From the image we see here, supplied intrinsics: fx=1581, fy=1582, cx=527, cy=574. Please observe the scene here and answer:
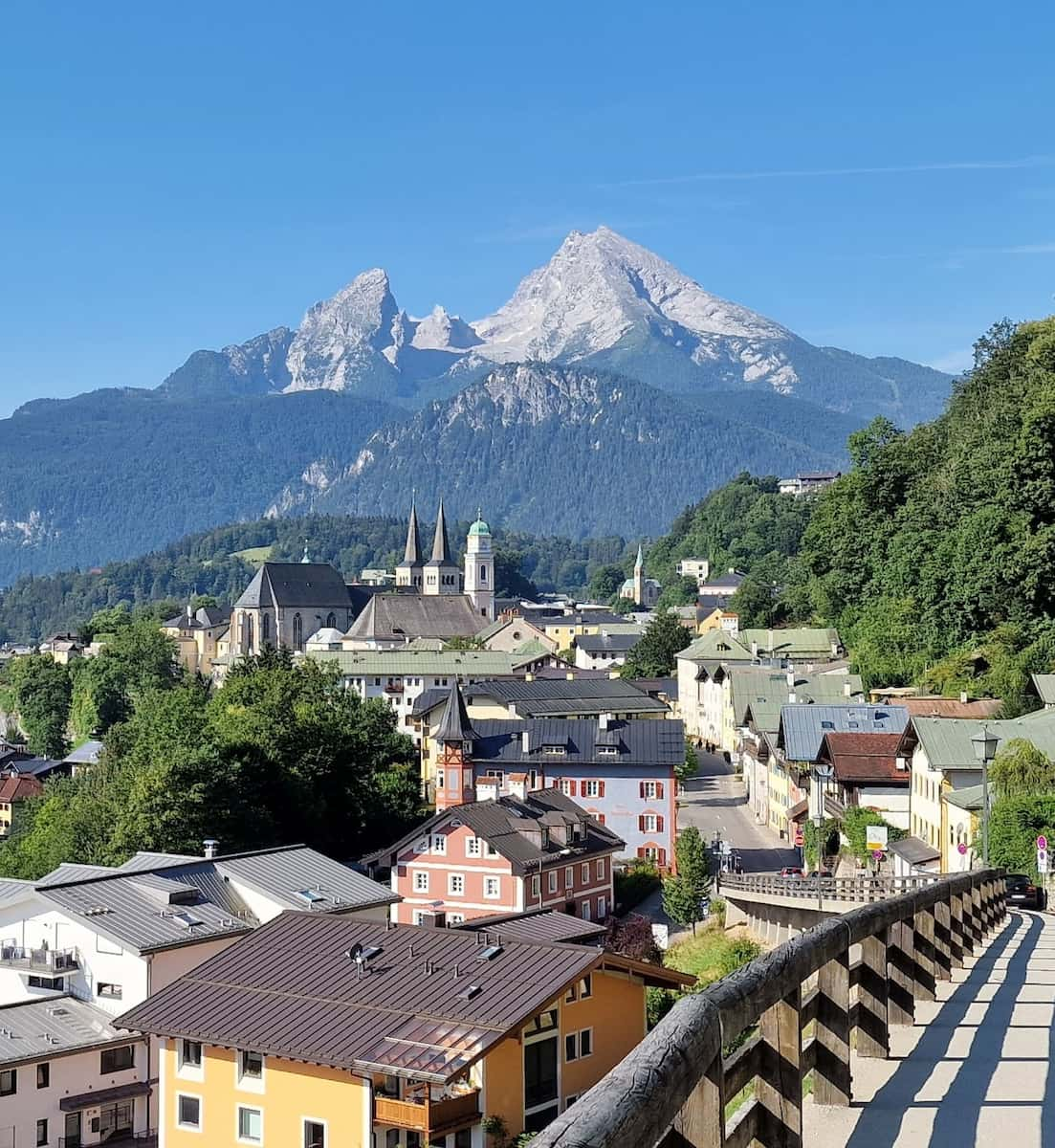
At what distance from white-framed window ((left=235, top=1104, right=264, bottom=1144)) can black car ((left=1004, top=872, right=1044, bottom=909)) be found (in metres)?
14.0

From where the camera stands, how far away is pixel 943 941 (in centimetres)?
1212

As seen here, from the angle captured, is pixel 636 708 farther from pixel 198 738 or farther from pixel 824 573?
pixel 198 738

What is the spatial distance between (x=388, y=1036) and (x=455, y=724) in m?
42.4

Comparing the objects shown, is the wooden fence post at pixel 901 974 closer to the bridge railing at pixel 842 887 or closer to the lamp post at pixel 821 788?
the bridge railing at pixel 842 887

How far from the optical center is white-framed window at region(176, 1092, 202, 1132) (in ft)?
86.7

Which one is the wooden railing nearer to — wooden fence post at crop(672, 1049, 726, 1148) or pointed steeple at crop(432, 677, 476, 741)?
wooden fence post at crop(672, 1049, 726, 1148)

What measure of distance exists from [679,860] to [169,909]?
1816 cm

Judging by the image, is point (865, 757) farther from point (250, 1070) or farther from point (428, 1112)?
point (428, 1112)

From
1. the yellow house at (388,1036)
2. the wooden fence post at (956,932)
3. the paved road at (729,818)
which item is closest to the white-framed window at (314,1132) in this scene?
the yellow house at (388,1036)

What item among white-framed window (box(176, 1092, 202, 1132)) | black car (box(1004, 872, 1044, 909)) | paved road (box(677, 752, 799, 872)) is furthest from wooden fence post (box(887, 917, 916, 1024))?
paved road (box(677, 752, 799, 872))

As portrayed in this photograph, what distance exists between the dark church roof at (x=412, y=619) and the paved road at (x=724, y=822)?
240 ft

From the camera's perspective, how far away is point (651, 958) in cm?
4241

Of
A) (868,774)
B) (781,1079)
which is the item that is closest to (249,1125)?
(781,1079)

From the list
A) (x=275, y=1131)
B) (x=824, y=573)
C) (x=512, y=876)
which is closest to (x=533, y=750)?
(x=512, y=876)
